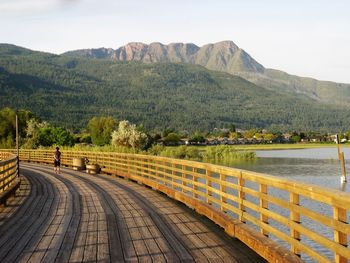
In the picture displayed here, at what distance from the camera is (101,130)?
12738 centimetres

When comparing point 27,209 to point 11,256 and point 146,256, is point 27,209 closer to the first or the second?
point 11,256

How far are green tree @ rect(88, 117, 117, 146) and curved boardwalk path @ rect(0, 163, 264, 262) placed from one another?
347 ft

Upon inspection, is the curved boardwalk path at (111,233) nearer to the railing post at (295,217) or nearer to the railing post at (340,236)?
the railing post at (295,217)

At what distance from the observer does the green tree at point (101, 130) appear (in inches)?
4803

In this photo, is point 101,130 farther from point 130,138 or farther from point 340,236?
point 340,236

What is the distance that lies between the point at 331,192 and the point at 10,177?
1613 centimetres

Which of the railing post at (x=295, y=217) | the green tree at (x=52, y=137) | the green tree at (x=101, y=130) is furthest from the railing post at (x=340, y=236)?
the green tree at (x=101, y=130)

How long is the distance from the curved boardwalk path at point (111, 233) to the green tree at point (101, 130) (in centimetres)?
10568

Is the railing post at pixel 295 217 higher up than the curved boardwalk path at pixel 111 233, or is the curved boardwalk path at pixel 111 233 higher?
the railing post at pixel 295 217

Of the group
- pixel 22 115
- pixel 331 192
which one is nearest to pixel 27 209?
pixel 331 192

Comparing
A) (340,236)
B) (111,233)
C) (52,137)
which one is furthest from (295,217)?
(52,137)

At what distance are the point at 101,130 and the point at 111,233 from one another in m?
118

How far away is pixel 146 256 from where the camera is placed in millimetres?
8195

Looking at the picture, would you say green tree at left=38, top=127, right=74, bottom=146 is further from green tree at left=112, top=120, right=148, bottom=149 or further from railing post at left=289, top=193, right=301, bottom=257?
railing post at left=289, top=193, right=301, bottom=257
